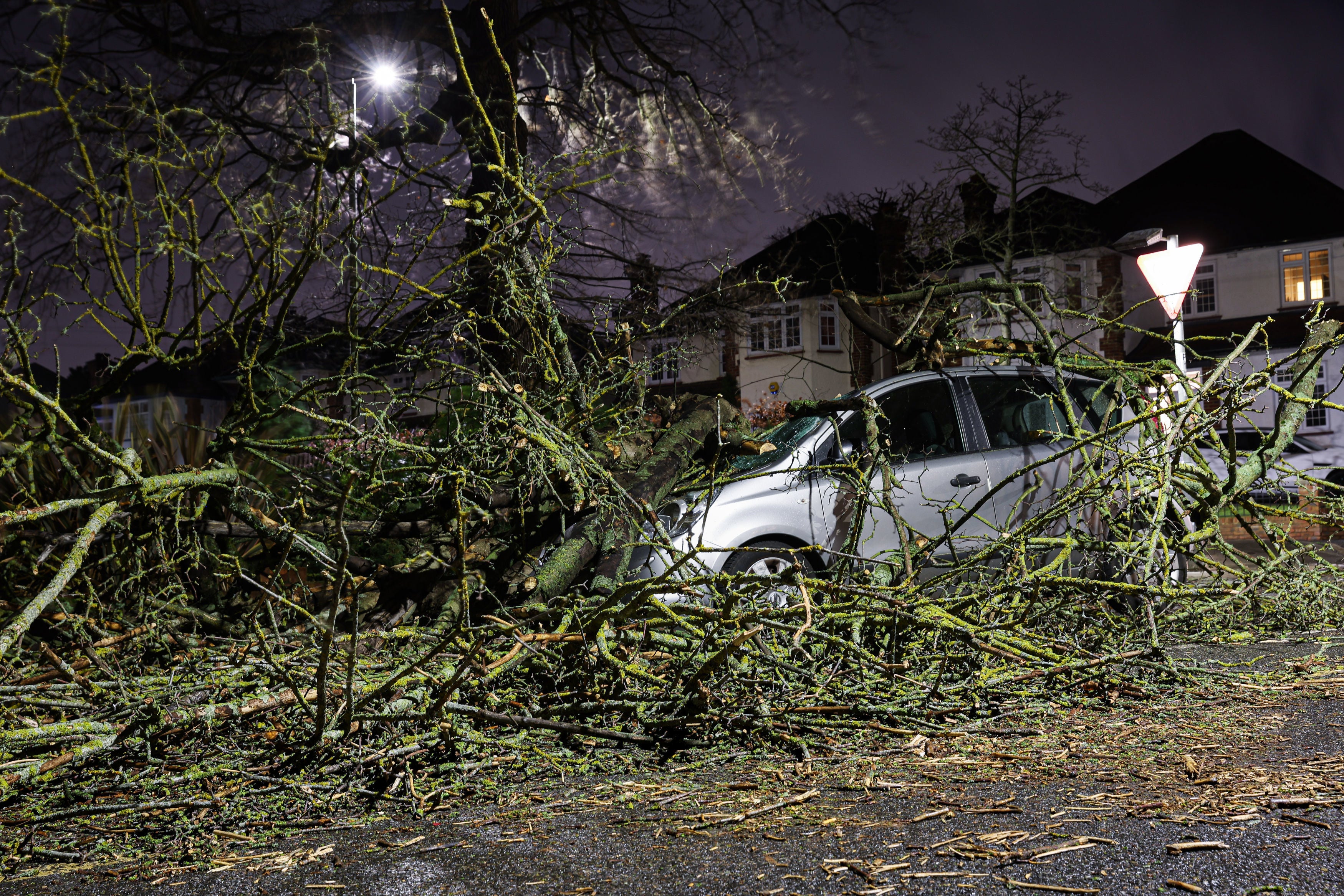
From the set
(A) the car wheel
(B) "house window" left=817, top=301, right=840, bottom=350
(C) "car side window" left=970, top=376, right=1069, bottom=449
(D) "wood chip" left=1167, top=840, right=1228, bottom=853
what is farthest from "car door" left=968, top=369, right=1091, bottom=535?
(B) "house window" left=817, top=301, right=840, bottom=350

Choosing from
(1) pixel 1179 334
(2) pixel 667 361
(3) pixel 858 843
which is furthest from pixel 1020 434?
(3) pixel 858 843

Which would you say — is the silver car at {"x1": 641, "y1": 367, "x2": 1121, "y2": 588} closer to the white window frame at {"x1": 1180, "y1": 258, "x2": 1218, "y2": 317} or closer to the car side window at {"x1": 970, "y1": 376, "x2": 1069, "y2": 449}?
the car side window at {"x1": 970, "y1": 376, "x2": 1069, "y2": 449}

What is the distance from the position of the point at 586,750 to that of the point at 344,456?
263cm

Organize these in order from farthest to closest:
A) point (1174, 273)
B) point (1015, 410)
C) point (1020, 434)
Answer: point (1174, 273)
point (1015, 410)
point (1020, 434)

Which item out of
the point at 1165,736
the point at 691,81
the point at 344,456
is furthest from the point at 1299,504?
the point at 691,81

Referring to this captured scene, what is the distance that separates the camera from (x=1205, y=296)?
1316 inches

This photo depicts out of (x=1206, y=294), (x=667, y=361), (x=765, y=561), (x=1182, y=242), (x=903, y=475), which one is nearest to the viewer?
(x=667, y=361)

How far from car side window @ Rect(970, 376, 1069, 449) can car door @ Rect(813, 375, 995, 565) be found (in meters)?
0.31

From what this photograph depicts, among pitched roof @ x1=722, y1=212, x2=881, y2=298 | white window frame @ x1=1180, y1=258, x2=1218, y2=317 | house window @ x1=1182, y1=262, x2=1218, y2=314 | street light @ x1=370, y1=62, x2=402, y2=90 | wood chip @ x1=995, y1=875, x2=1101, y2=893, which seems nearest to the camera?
wood chip @ x1=995, y1=875, x2=1101, y2=893

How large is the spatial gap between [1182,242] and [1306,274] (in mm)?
4048

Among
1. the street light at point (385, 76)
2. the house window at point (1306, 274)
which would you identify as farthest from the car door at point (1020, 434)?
the house window at point (1306, 274)

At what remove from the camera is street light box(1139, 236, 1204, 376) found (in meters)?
8.46

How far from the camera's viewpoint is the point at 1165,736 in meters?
3.57

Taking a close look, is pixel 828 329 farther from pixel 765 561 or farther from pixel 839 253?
pixel 765 561
